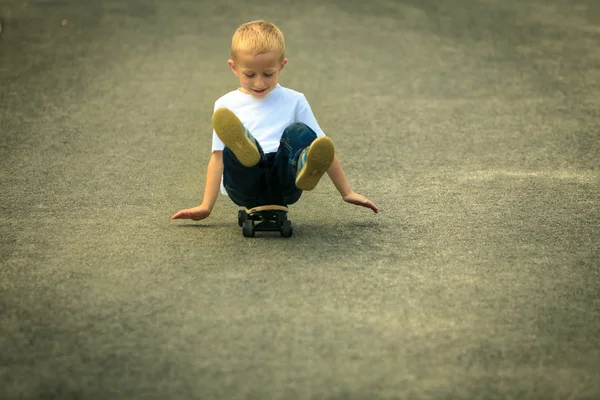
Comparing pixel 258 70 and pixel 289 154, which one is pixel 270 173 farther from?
pixel 258 70

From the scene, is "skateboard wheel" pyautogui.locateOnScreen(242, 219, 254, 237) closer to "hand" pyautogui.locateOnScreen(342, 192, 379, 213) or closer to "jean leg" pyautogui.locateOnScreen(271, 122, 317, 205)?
"jean leg" pyautogui.locateOnScreen(271, 122, 317, 205)

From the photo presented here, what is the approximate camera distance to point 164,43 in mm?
3307

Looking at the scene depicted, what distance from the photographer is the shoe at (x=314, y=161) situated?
173 cm

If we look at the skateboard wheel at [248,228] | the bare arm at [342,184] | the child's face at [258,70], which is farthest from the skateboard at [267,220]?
the child's face at [258,70]

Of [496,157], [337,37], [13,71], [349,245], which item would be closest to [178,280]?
[349,245]

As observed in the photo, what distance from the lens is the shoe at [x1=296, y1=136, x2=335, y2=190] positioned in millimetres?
1728

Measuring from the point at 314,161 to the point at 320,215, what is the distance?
1.14 ft

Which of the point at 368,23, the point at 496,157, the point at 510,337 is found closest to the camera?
the point at 510,337

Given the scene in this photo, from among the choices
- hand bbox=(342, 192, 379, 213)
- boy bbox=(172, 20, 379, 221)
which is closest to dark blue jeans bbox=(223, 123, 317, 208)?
boy bbox=(172, 20, 379, 221)

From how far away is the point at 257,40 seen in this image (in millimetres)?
1833

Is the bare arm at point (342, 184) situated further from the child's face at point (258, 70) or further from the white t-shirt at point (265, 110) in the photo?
the child's face at point (258, 70)

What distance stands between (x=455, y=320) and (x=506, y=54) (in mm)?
1821

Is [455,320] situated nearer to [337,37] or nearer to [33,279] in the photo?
[33,279]

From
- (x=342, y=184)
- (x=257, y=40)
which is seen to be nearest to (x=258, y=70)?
(x=257, y=40)
